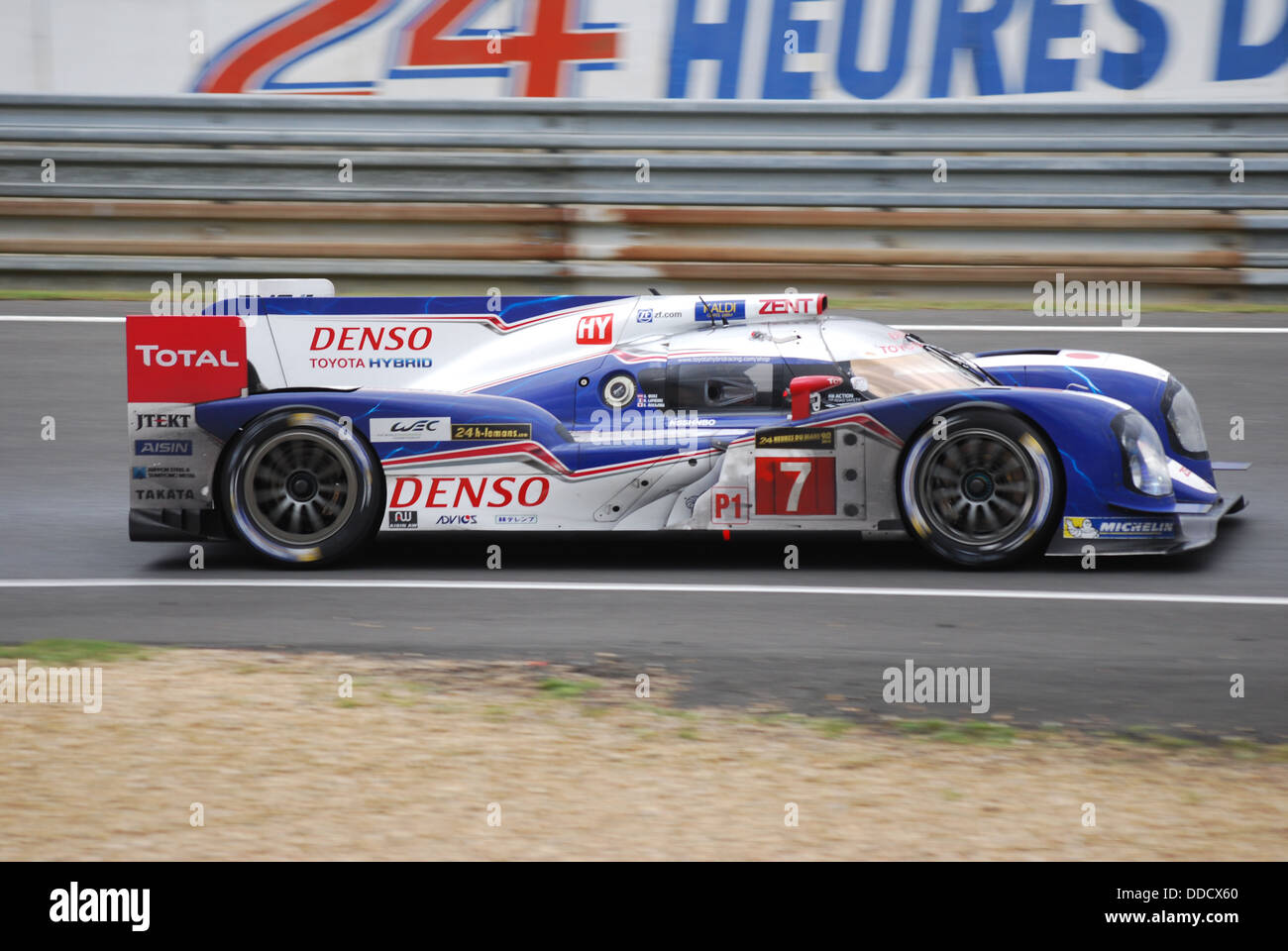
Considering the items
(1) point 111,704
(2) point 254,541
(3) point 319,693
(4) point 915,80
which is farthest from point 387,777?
(4) point 915,80

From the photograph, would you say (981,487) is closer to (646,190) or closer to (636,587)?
(636,587)

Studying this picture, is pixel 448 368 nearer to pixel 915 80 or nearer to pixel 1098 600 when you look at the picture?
pixel 1098 600

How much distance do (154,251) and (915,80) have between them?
6279 mm

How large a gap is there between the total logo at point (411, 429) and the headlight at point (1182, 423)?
3.44m

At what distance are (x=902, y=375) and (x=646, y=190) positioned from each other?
→ 517 cm

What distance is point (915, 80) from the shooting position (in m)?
13.2

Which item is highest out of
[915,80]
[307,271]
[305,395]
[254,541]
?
[915,80]

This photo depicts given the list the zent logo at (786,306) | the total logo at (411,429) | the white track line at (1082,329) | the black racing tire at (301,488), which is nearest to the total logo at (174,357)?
the black racing tire at (301,488)

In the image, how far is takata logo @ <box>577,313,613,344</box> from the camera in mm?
7605

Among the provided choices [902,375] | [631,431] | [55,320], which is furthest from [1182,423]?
[55,320]

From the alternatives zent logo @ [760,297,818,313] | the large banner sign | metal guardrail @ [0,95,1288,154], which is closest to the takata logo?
zent logo @ [760,297,818,313]

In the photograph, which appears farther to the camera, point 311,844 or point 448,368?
point 448,368

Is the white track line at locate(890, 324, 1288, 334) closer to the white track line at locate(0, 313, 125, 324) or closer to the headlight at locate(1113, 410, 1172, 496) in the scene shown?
the headlight at locate(1113, 410, 1172, 496)

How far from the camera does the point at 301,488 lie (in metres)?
7.50
